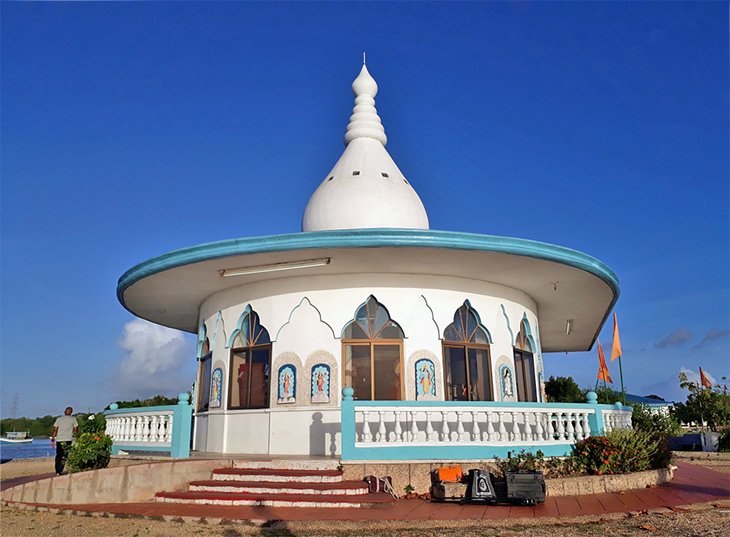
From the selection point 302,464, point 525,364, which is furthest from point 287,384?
point 525,364

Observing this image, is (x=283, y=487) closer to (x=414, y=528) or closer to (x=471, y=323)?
(x=414, y=528)

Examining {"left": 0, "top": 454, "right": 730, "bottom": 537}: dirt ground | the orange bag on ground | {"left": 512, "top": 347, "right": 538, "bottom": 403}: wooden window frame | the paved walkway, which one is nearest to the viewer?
{"left": 0, "top": 454, "right": 730, "bottom": 537}: dirt ground

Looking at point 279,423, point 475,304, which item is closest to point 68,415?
point 279,423

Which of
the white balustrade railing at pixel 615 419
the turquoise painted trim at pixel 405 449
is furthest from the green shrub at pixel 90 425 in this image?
the white balustrade railing at pixel 615 419

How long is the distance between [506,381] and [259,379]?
513cm

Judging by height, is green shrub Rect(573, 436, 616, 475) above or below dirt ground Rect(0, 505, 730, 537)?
above

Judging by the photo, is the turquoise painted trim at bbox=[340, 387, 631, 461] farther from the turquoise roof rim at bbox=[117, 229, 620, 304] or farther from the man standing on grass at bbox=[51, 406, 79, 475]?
the man standing on grass at bbox=[51, 406, 79, 475]

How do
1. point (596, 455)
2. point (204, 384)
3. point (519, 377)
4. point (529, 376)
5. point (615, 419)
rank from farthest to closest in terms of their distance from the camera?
point (204, 384)
point (529, 376)
point (519, 377)
point (615, 419)
point (596, 455)

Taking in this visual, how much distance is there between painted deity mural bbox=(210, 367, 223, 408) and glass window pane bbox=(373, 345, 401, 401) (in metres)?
3.55

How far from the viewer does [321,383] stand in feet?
38.5

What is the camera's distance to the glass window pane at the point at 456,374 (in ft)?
39.6

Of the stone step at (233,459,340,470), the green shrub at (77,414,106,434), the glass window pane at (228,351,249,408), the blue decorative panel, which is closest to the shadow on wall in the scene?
the glass window pane at (228,351,249,408)

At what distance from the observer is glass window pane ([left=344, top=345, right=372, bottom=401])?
11.6m

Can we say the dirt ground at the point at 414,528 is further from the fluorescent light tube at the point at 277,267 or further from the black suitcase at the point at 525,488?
the fluorescent light tube at the point at 277,267
